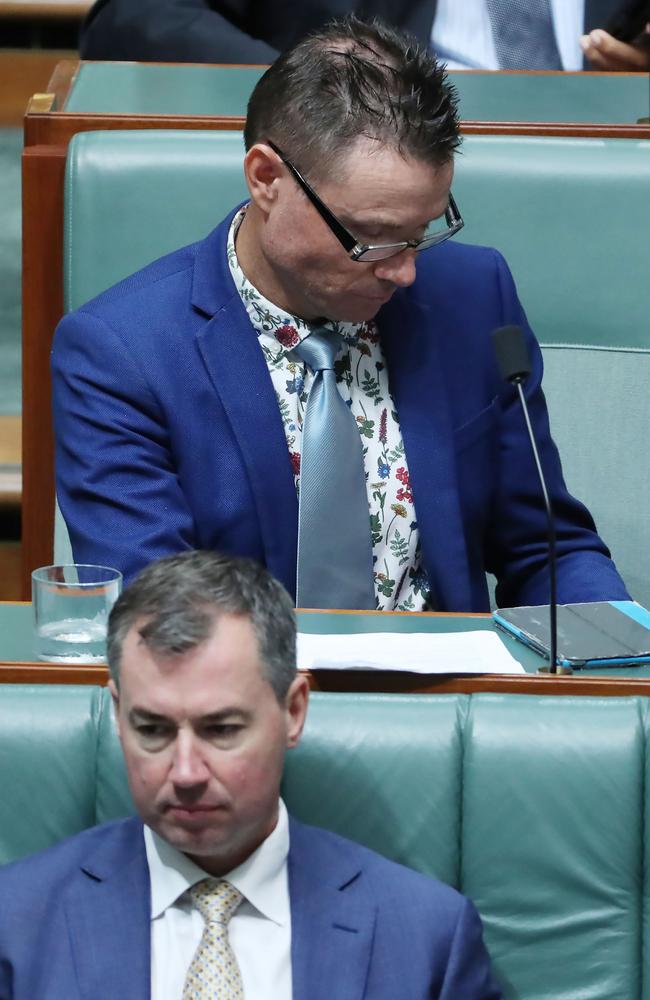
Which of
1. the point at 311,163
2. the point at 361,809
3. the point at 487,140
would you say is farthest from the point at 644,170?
the point at 361,809

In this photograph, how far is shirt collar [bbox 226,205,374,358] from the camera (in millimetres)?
1327

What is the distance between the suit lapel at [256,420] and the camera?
4.31ft

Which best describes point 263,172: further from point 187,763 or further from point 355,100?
point 187,763

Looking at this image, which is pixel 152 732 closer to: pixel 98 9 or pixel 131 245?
pixel 131 245

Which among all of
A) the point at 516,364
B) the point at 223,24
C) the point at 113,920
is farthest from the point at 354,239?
the point at 223,24

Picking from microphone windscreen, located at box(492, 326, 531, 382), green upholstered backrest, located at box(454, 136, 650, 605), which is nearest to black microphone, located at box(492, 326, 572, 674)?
microphone windscreen, located at box(492, 326, 531, 382)

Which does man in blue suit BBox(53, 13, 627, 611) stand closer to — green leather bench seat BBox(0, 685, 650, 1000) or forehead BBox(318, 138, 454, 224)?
forehead BBox(318, 138, 454, 224)

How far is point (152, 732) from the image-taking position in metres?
0.84

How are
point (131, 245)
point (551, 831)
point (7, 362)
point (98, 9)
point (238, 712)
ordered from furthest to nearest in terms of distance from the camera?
point (7, 362) < point (98, 9) < point (131, 245) < point (551, 831) < point (238, 712)

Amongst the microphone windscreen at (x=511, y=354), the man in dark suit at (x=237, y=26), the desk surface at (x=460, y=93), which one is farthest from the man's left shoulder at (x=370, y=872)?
the man in dark suit at (x=237, y=26)

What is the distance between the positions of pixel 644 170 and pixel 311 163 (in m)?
0.50

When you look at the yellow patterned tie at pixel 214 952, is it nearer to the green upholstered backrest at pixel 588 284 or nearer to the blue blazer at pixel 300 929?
the blue blazer at pixel 300 929

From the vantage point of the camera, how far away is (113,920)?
88 cm

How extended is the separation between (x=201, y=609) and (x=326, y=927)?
0.18 m
